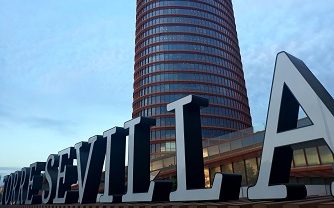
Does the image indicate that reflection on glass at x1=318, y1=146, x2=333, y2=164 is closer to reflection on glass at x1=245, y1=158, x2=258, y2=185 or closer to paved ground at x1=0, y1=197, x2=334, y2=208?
reflection on glass at x1=245, y1=158, x2=258, y2=185

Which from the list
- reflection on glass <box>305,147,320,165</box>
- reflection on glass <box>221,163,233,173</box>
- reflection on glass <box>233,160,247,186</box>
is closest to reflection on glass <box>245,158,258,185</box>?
reflection on glass <box>233,160,247,186</box>

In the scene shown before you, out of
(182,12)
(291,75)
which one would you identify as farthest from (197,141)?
(182,12)

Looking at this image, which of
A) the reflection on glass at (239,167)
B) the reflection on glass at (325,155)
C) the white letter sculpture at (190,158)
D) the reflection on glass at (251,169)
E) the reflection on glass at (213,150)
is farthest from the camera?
the reflection on glass at (213,150)

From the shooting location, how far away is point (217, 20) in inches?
4926

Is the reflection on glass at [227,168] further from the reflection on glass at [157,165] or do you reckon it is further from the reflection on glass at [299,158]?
the reflection on glass at [157,165]

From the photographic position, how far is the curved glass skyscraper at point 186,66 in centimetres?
10550

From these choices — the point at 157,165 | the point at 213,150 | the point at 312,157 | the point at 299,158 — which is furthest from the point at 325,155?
the point at 157,165

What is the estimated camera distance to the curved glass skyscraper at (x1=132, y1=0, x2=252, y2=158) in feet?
346

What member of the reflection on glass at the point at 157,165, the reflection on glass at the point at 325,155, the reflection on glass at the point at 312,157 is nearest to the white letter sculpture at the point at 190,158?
the reflection on glass at the point at 325,155

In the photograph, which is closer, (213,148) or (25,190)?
(25,190)

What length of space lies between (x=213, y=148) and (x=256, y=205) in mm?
27127

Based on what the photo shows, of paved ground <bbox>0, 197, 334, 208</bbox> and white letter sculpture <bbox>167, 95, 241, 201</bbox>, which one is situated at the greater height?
white letter sculpture <bbox>167, 95, 241, 201</bbox>

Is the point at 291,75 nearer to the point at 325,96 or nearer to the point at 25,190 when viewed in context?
the point at 325,96

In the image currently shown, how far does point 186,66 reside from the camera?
110812mm
